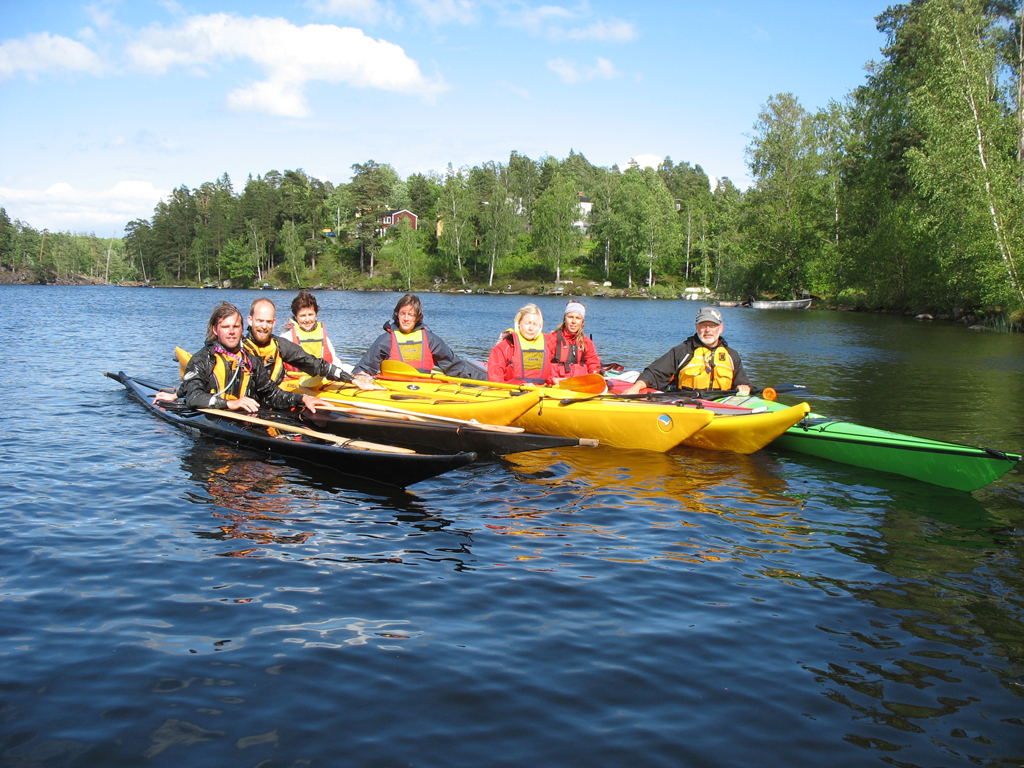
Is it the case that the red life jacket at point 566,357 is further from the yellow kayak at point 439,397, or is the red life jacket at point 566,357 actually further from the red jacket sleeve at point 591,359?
the yellow kayak at point 439,397

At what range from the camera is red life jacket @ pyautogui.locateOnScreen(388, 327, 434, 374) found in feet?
27.4

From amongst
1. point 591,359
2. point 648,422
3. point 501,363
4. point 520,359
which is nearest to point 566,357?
point 591,359

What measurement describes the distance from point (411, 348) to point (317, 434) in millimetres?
2174

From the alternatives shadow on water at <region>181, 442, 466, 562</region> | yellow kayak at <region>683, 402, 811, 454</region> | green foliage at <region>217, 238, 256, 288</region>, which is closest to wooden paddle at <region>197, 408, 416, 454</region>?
shadow on water at <region>181, 442, 466, 562</region>

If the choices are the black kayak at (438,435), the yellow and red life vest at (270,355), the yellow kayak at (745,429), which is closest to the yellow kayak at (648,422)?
the yellow kayak at (745,429)

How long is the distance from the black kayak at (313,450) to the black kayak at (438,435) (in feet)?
1.07

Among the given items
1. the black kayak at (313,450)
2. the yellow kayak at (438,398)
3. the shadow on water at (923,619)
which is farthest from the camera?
the yellow kayak at (438,398)

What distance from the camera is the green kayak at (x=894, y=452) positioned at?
6.10 metres

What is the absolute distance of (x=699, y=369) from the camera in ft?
26.3

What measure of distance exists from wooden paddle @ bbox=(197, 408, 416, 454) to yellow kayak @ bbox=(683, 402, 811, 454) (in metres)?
2.98

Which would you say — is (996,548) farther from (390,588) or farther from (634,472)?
(390,588)

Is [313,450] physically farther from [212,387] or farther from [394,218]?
[394,218]

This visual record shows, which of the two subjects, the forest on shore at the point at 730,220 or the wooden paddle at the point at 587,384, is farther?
the forest on shore at the point at 730,220

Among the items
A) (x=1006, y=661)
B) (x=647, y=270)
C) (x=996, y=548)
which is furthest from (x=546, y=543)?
(x=647, y=270)
